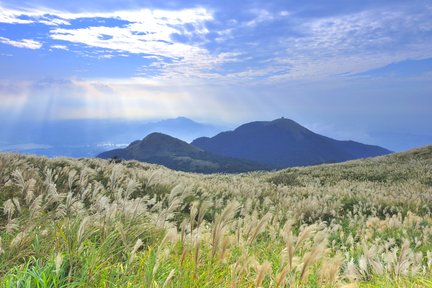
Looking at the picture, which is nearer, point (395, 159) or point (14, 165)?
point (14, 165)

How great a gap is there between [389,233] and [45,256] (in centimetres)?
731

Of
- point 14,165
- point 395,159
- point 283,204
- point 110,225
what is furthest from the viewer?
point 395,159

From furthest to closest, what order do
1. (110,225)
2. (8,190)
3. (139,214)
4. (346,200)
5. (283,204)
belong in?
(346,200) → (283,204) → (8,190) → (139,214) → (110,225)

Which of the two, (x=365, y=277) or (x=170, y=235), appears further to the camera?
(x=365, y=277)

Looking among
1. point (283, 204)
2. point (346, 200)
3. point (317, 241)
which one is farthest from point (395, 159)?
point (317, 241)

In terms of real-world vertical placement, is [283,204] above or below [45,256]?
below

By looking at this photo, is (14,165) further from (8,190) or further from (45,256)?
(45,256)

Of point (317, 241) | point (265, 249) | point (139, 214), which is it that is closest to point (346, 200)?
point (265, 249)

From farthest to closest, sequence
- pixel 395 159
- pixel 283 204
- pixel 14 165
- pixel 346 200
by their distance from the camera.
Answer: pixel 395 159
pixel 346 200
pixel 283 204
pixel 14 165

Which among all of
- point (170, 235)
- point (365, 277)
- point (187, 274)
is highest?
point (170, 235)

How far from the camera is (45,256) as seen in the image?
4.27 metres

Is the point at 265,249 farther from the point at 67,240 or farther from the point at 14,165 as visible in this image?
the point at 14,165

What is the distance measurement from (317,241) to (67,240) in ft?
8.55

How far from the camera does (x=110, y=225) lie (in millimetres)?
5184
